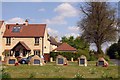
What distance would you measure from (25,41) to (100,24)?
17081 mm

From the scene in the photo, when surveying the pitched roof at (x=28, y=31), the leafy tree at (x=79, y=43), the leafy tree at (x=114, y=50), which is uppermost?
the pitched roof at (x=28, y=31)

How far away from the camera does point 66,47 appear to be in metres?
73.4

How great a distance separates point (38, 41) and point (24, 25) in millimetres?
6987

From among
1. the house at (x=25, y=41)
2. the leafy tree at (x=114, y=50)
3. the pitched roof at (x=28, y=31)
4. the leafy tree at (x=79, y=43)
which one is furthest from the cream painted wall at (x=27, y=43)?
the leafy tree at (x=114, y=50)

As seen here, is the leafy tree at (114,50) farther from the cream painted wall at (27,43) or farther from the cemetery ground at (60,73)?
the cemetery ground at (60,73)

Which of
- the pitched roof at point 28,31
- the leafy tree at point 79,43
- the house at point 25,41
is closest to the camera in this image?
the house at point 25,41

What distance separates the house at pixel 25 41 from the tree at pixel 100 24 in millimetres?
9942

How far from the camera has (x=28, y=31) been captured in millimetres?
68562

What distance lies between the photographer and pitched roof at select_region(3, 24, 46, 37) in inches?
2640

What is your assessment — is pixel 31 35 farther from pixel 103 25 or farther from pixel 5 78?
pixel 5 78

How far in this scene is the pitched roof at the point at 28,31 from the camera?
220 feet

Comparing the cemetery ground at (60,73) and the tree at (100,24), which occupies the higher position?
the tree at (100,24)

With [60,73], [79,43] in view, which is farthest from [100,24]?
[60,73]

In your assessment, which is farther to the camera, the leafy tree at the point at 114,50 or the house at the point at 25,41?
the leafy tree at the point at 114,50
